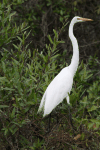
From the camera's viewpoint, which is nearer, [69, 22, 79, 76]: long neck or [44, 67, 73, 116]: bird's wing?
[44, 67, 73, 116]: bird's wing

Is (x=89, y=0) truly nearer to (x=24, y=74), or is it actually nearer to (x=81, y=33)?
(x=81, y=33)

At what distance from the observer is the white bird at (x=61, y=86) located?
1.74 m

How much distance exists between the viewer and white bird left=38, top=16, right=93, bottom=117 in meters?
1.74

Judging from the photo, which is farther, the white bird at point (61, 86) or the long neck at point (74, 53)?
the long neck at point (74, 53)

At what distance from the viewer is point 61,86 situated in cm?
188

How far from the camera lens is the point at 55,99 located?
5.87 ft

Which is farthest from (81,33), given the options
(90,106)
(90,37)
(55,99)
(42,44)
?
(55,99)

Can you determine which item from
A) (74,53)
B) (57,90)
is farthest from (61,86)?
(74,53)

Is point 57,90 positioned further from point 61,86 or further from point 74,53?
point 74,53

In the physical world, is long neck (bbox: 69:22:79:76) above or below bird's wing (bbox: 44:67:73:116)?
above

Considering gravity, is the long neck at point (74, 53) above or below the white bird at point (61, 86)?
above

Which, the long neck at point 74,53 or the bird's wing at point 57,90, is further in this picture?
the long neck at point 74,53

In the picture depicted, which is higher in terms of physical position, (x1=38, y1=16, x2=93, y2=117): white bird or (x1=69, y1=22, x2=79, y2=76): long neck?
(x1=69, y1=22, x2=79, y2=76): long neck

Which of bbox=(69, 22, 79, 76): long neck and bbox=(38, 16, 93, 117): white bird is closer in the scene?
bbox=(38, 16, 93, 117): white bird
